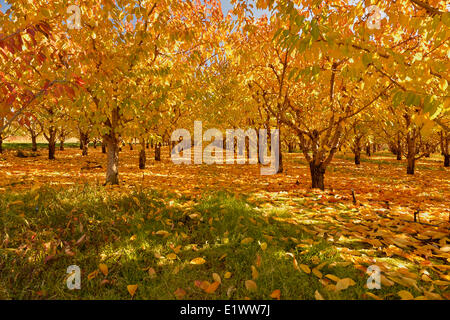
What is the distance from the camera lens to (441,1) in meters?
3.81

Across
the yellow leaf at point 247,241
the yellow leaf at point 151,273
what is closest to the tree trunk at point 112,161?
the yellow leaf at point 151,273

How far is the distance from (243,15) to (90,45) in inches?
133

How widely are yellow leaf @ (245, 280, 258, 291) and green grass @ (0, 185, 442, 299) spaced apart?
0.14 ft

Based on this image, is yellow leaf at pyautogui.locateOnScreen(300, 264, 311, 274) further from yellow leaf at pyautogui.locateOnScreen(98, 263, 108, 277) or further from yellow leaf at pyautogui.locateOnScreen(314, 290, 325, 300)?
yellow leaf at pyautogui.locateOnScreen(98, 263, 108, 277)

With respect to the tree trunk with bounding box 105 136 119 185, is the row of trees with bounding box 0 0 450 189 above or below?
above

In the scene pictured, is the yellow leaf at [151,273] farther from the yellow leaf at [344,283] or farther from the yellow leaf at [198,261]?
the yellow leaf at [344,283]

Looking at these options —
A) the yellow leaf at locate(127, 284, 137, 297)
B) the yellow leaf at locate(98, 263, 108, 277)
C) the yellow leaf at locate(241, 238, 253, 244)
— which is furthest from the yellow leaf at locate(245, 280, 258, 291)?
the yellow leaf at locate(98, 263, 108, 277)

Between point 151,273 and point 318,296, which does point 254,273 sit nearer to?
point 318,296

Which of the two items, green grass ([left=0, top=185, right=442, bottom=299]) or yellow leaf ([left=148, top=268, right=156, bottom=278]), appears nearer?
green grass ([left=0, top=185, right=442, bottom=299])

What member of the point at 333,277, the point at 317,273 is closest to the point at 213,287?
the point at 317,273

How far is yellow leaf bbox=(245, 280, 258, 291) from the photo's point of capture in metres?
2.08

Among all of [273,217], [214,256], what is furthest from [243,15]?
[214,256]

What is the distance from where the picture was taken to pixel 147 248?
278cm
